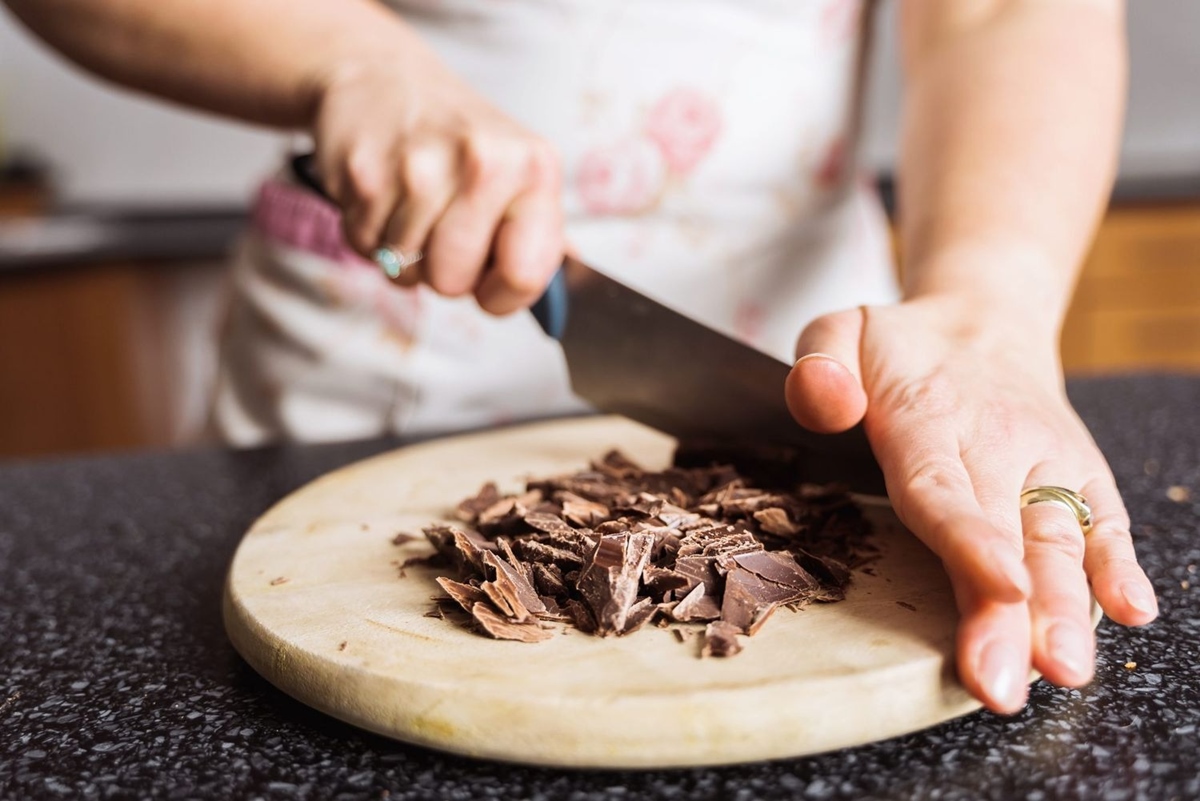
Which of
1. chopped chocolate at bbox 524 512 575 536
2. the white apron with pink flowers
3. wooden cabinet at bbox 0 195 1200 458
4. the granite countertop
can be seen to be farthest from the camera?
wooden cabinet at bbox 0 195 1200 458

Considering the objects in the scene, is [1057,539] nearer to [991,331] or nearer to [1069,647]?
[1069,647]

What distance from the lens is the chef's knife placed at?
119 centimetres

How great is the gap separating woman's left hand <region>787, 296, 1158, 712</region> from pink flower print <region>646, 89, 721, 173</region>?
2.19 feet

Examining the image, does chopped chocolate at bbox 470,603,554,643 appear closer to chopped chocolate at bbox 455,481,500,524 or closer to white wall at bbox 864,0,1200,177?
chopped chocolate at bbox 455,481,500,524

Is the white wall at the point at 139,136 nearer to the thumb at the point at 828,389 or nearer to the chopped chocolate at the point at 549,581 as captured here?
the thumb at the point at 828,389

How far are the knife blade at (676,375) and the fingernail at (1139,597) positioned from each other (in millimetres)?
308

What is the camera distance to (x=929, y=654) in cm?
79

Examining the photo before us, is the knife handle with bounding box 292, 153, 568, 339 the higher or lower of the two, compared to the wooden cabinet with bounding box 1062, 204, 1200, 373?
higher

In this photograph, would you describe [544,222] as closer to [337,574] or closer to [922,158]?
[337,574]

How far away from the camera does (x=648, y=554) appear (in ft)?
2.98

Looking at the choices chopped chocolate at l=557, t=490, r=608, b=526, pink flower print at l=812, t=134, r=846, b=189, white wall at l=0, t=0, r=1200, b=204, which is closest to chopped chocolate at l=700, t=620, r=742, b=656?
chopped chocolate at l=557, t=490, r=608, b=526

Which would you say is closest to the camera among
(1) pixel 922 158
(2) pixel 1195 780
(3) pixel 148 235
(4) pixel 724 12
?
(2) pixel 1195 780

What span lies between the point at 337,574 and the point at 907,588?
51 centimetres

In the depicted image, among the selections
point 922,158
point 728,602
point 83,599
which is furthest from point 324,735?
point 922,158
